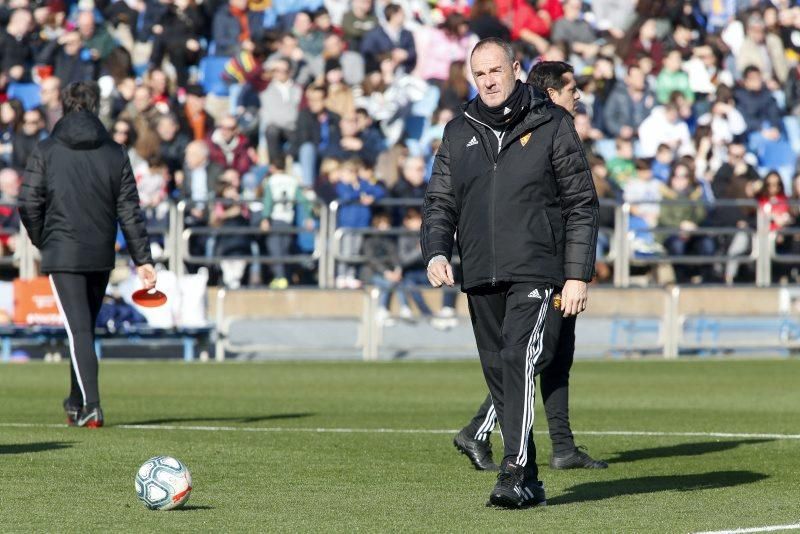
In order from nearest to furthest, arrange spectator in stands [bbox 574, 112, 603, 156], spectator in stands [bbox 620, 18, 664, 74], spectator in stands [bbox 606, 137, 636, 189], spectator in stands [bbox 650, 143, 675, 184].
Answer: spectator in stands [bbox 574, 112, 603, 156] < spectator in stands [bbox 606, 137, 636, 189] < spectator in stands [bbox 650, 143, 675, 184] < spectator in stands [bbox 620, 18, 664, 74]

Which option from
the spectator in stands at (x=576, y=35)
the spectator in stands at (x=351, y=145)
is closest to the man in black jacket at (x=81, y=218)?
the spectator in stands at (x=351, y=145)

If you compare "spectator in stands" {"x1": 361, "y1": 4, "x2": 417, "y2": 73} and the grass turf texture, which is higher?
"spectator in stands" {"x1": 361, "y1": 4, "x2": 417, "y2": 73}

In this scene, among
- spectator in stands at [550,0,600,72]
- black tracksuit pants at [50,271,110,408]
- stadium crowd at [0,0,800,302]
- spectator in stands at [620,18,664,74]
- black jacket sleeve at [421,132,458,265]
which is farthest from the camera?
spectator in stands at [620,18,664,74]

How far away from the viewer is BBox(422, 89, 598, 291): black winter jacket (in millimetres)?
8289

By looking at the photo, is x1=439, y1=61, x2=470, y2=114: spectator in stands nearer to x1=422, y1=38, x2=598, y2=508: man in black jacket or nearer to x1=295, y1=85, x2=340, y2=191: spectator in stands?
x1=295, y1=85, x2=340, y2=191: spectator in stands

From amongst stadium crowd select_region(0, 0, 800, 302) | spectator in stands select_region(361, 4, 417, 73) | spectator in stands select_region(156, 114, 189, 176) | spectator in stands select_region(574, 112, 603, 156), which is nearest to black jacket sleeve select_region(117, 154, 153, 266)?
stadium crowd select_region(0, 0, 800, 302)

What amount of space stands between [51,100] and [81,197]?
498 inches

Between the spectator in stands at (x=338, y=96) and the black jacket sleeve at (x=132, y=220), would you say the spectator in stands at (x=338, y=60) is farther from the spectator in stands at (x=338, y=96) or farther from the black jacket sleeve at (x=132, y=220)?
the black jacket sleeve at (x=132, y=220)

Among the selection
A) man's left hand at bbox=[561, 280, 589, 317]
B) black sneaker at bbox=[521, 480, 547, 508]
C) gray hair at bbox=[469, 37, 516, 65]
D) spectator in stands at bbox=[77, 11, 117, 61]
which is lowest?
black sneaker at bbox=[521, 480, 547, 508]

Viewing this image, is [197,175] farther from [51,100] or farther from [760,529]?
[760,529]

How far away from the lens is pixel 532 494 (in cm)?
833

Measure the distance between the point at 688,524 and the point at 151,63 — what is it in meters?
20.5

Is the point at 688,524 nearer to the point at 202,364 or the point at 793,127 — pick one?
the point at 202,364

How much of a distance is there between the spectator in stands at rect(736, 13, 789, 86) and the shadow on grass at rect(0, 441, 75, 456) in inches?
859
